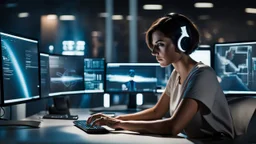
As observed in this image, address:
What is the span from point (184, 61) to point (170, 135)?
0.37m

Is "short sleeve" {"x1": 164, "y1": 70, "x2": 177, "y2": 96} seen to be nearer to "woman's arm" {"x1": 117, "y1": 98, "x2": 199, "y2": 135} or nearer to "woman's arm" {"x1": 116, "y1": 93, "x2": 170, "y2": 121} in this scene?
"woman's arm" {"x1": 116, "y1": 93, "x2": 170, "y2": 121}

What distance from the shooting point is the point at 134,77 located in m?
2.93

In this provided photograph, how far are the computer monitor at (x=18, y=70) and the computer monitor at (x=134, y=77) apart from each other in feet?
2.87

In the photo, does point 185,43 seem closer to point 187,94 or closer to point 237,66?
point 187,94

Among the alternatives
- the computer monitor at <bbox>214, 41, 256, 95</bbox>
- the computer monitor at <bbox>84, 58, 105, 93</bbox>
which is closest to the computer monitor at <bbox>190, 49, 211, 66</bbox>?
the computer monitor at <bbox>214, 41, 256, 95</bbox>

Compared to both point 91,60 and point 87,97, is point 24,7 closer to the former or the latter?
point 91,60

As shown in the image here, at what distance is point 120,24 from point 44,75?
1.06 metres

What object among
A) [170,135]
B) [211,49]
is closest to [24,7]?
[211,49]

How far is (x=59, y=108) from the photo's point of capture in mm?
2475

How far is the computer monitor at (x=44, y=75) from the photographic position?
2336mm

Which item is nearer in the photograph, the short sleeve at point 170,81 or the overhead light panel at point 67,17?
the short sleeve at point 170,81

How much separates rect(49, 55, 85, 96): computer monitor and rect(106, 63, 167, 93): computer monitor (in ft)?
0.90

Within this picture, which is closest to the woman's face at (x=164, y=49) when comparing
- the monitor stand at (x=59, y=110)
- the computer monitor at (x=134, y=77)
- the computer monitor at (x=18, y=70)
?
the computer monitor at (x=18, y=70)

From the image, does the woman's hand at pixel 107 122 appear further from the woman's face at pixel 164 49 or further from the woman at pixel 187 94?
the woman's face at pixel 164 49
